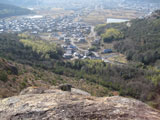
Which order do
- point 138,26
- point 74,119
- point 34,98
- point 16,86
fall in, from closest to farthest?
1. point 74,119
2. point 34,98
3. point 16,86
4. point 138,26

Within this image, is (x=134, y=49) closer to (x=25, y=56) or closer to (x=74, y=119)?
(x=25, y=56)

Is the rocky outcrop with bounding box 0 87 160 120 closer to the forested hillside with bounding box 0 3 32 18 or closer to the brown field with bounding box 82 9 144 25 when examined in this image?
the brown field with bounding box 82 9 144 25

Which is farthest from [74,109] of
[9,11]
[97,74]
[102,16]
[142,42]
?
[9,11]

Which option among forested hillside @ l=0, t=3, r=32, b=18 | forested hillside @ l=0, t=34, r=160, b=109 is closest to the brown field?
forested hillside @ l=0, t=3, r=32, b=18

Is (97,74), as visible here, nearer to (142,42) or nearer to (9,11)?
(142,42)

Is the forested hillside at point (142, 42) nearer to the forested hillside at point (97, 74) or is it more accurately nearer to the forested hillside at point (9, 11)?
the forested hillside at point (97, 74)

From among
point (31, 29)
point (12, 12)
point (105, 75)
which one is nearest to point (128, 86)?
point (105, 75)

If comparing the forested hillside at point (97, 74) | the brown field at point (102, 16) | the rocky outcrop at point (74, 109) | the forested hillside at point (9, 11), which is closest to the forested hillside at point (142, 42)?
the forested hillside at point (97, 74)

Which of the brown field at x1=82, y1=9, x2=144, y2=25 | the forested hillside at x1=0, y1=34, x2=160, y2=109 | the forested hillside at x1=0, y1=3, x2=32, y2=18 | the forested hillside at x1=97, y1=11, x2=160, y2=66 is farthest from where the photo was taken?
the forested hillside at x1=0, y1=3, x2=32, y2=18
